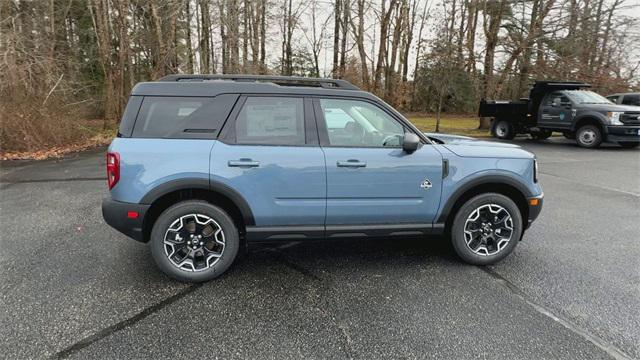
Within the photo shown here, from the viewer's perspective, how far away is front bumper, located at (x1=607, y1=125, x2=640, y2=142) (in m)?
11.7

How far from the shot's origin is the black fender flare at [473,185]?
3557 millimetres

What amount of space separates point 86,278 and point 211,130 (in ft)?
5.83

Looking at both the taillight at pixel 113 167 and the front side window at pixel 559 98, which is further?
the front side window at pixel 559 98

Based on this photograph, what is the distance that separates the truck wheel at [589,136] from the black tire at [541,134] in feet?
5.67

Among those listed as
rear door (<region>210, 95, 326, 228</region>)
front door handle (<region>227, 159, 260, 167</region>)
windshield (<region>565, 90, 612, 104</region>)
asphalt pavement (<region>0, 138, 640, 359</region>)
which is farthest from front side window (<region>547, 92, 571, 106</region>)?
front door handle (<region>227, 159, 260, 167</region>)

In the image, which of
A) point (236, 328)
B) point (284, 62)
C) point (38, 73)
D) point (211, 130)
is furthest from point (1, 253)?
point (284, 62)

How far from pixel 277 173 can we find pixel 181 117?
3.20 ft

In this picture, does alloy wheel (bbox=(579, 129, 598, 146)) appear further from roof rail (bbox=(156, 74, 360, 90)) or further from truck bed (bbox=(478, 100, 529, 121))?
roof rail (bbox=(156, 74, 360, 90))

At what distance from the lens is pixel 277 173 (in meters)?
3.24

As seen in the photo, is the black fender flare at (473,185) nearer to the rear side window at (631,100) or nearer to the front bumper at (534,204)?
the front bumper at (534,204)

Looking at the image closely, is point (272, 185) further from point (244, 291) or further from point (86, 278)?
point (86, 278)

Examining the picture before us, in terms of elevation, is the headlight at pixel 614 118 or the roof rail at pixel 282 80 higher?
the roof rail at pixel 282 80

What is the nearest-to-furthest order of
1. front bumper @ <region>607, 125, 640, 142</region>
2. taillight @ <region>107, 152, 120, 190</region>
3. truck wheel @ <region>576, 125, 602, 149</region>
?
taillight @ <region>107, 152, 120, 190</region>, front bumper @ <region>607, 125, 640, 142</region>, truck wheel @ <region>576, 125, 602, 149</region>

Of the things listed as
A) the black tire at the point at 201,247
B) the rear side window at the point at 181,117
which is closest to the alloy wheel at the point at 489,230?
the black tire at the point at 201,247
